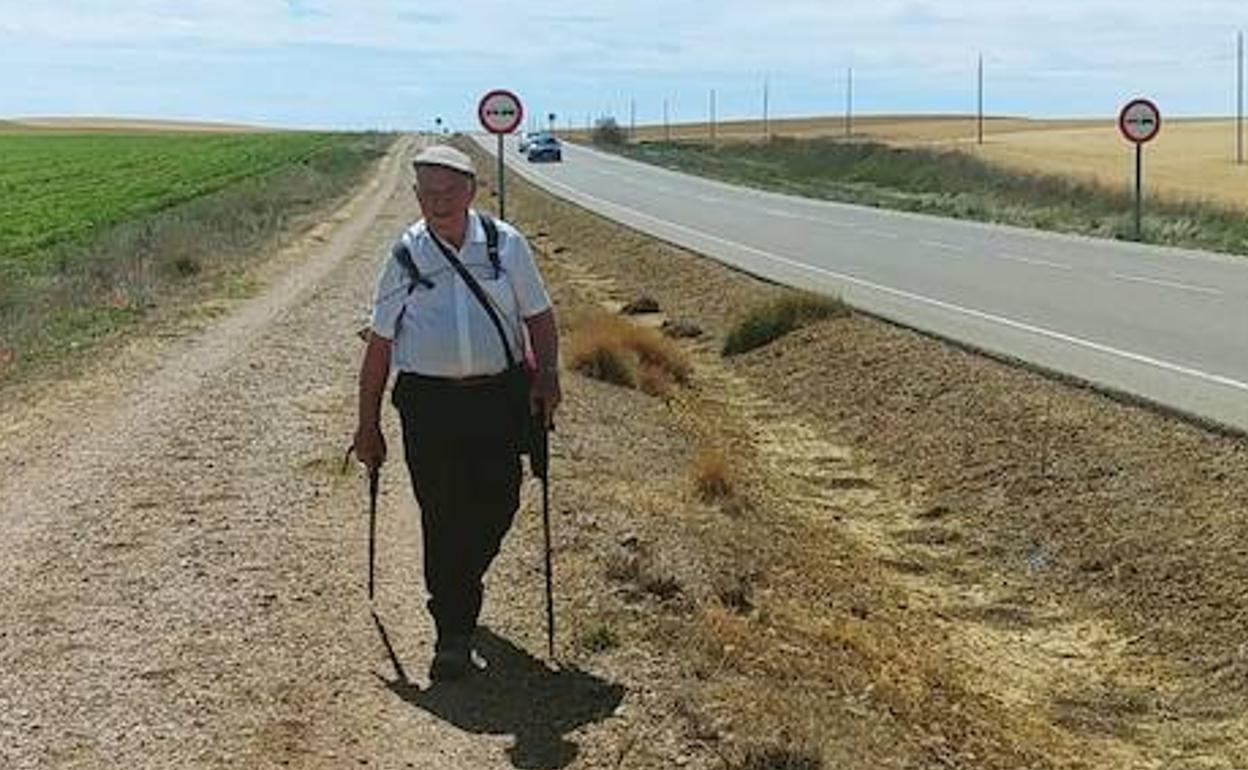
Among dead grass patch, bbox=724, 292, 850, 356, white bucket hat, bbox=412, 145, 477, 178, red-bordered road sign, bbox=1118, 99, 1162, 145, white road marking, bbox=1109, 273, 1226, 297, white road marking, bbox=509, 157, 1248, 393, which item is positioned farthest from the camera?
red-bordered road sign, bbox=1118, 99, 1162, 145

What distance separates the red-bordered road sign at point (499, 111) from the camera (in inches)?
905

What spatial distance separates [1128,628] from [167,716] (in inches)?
188

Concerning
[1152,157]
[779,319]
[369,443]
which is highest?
[1152,157]

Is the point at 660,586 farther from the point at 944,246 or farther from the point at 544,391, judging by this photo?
the point at 944,246

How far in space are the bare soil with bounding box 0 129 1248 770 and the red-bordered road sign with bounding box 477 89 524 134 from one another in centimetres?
861

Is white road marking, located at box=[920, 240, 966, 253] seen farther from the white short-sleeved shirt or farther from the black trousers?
the white short-sleeved shirt

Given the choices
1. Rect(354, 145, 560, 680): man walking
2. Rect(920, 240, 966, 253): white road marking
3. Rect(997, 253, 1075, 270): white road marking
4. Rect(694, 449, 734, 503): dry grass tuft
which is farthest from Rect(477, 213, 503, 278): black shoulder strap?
Rect(920, 240, 966, 253): white road marking

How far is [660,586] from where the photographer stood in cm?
735

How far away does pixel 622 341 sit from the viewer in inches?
638

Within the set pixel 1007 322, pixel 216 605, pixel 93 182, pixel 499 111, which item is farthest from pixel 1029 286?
pixel 93 182

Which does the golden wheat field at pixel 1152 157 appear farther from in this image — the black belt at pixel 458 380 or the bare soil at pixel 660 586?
the black belt at pixel 458 380

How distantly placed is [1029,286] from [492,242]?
16.6 metres

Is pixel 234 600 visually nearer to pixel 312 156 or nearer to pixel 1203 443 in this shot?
pixel 1203 443

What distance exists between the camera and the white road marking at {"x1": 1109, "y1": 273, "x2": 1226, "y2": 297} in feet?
65.7
